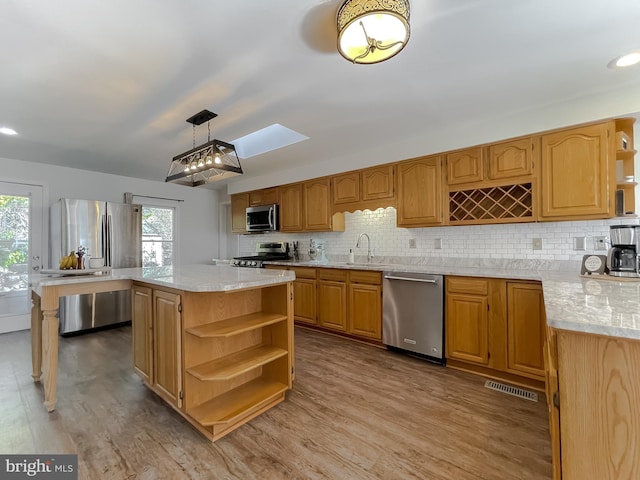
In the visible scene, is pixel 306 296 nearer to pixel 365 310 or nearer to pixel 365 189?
pixel 365 310

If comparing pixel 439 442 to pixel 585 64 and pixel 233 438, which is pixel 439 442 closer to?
pixel 233 438

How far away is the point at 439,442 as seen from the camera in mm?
1702

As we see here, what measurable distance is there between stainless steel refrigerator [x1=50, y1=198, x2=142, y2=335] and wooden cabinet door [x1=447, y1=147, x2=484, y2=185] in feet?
14.3

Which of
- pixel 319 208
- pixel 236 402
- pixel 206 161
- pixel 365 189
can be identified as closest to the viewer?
pixel 236 402

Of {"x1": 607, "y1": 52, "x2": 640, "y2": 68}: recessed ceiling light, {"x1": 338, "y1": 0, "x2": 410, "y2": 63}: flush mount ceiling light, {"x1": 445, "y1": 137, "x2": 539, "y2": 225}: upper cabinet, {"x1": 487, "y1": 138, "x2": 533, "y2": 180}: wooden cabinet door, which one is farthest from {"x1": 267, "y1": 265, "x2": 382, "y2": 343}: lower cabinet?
{"x1": 607, "y1": 52, "x2": 640, "y2": 68}: recessed ceiling light

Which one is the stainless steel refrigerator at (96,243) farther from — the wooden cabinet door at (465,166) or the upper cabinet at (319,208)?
the wooden cabinet door at (465,166)

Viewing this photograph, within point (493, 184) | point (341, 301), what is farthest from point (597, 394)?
point (341, 301)

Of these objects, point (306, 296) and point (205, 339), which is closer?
point (205, 339)

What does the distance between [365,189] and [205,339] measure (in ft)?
8.45

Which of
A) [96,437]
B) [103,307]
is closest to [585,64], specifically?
[96,437]

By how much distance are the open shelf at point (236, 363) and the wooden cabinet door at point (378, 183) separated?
7.24ft

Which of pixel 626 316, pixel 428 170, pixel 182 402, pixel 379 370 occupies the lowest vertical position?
pixel 379 370

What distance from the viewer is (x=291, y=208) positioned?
4.54 m

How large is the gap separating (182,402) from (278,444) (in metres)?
0.65
